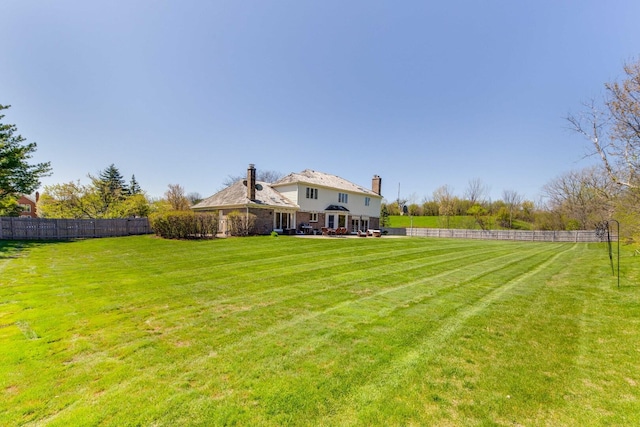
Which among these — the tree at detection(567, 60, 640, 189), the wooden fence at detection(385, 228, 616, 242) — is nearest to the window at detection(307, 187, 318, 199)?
the wooden fence at detection(385, 228, 616, 242)

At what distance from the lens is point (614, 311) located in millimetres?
5250

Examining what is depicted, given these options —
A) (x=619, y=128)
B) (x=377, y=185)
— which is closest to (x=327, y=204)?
(x=377, y=185)

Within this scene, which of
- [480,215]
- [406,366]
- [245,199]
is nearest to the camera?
[406,366]

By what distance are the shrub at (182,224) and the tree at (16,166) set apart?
11329mm

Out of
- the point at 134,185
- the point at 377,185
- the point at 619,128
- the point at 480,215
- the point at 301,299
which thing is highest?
the point at 134,185

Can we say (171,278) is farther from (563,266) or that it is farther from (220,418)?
(563,266)

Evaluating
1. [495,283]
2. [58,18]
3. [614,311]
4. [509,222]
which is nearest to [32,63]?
[58,18]

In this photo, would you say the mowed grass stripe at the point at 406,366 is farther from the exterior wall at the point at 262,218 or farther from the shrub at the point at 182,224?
the exterior wall at the point at 262,218

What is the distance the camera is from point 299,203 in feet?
82.4

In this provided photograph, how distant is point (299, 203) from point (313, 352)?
21.9m

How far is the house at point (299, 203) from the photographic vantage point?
21.8 metres

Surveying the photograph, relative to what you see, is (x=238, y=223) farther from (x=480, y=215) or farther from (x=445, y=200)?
(x=445, y=200)

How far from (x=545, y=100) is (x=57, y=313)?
21671mm

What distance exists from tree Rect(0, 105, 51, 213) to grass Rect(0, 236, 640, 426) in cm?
1795
